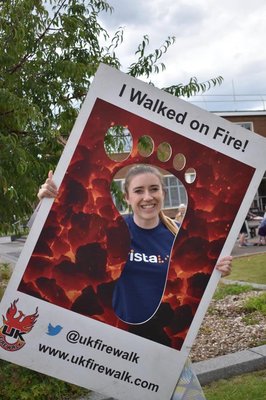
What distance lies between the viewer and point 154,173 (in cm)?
225

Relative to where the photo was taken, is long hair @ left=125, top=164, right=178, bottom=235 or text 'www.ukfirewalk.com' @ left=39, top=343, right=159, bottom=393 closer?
text 'www.ukfirewalk.com' @ left=39, top=343, right=159, bottom=393

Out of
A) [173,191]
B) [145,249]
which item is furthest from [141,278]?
[173,191]

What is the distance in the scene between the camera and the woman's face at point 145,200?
2.26m

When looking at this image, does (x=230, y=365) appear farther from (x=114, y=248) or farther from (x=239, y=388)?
(x=114, y=248)

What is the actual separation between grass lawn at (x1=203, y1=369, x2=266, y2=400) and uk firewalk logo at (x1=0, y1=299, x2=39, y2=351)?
2031mm

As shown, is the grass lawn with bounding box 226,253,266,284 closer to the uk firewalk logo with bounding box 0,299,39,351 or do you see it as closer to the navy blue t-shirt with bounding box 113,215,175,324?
the navy blue t-shirt with bounding box 113,215,175,324

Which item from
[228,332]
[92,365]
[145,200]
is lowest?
[228,332]

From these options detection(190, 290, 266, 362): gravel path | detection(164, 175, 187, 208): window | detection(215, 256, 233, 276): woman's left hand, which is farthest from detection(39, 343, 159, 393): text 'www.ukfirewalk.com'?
detection(190, 290, 266, 362): gravel path

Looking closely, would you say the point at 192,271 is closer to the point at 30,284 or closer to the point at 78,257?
the point at 78,257

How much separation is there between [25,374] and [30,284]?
1.62 metres

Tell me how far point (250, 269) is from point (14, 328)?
780 cm

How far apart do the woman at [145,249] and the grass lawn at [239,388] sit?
1.72 meters

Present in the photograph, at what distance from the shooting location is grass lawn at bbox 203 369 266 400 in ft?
11.6

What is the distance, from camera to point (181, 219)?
230 centimetres
